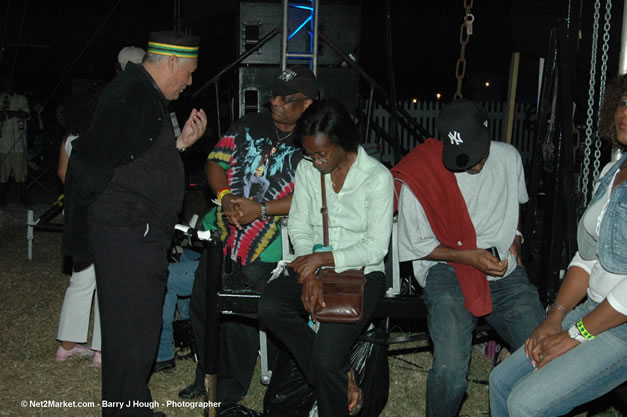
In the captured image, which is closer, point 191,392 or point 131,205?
point 131,205

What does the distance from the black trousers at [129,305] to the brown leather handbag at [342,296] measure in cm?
83

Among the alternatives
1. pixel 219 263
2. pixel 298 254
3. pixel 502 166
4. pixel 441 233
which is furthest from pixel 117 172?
pixel 502 166

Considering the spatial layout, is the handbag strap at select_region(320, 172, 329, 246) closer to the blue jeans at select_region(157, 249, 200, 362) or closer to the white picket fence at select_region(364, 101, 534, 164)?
the blue jeans at select_region(157, 249, 200, 362)

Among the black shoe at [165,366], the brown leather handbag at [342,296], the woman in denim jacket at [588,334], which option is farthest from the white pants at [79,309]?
the woman in denim jacket at [588,334]

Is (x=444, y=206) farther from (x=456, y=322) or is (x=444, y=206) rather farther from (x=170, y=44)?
(x=170, y=44)

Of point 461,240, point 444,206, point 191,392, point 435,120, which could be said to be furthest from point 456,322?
point 435,120

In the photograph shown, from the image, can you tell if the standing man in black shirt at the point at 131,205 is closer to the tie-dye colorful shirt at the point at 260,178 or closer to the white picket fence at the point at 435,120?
the tie-dye colorful shirt at the point at 260,178

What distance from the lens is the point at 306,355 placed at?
3.35 meters

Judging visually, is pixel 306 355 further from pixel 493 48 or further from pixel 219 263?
pixel 493 48

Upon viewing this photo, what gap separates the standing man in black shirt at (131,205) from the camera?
299 centimetres

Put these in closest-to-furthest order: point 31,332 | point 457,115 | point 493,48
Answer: point 457,115 < point 31,332 < point 493,48

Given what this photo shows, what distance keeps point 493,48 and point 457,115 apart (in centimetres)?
1216

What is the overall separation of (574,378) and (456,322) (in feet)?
2.54

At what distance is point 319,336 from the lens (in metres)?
3.23
